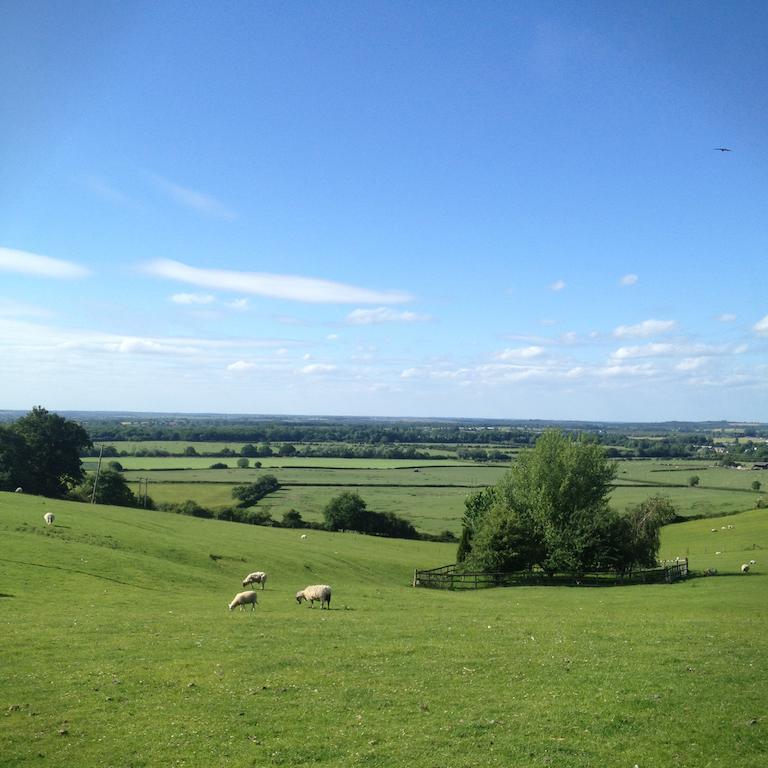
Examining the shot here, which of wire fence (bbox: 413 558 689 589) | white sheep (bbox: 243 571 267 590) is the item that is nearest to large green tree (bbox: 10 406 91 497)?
wire fence (bbox: 413 558 689 589)

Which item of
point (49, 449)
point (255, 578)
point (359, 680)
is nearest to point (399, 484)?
point (49, 449)

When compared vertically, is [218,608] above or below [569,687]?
below

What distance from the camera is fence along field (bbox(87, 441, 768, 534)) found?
102062mm

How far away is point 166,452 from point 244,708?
581ft

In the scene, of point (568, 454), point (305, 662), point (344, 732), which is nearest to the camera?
point (344, 732)

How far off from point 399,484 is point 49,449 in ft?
230

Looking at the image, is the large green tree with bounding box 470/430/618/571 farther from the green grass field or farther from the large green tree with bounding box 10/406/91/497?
the large green tree with bounding box 10/406/91/497

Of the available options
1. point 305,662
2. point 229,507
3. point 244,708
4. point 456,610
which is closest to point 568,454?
point 456,610

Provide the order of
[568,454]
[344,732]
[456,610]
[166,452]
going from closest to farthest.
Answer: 1. [344,732]
2. [456,610]
3. [568,454]
4. [166,452]

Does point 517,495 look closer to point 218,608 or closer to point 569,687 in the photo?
point 218,608

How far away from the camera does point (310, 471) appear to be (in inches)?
6024

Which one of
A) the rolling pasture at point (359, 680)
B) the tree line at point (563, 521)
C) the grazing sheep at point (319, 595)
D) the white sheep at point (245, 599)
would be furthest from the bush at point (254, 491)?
the rolling pasture at point (359, 680)

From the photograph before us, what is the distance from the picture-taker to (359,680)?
16.0m

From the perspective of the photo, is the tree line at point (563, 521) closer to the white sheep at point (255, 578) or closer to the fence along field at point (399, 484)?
the fence along field at point (399, 484)
